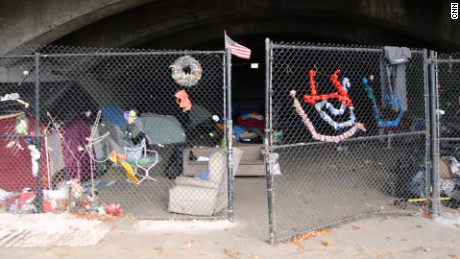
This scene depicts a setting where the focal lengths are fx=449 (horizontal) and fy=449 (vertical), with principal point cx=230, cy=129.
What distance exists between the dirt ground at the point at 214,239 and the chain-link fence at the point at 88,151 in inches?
16.5

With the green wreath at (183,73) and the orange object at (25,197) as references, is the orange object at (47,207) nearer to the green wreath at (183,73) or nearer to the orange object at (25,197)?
the orange object at (25,197)

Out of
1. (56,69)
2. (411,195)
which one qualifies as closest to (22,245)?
(411,195)

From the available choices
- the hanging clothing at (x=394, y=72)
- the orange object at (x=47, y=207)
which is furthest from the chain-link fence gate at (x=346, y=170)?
the orange object at (x=47, y=207)

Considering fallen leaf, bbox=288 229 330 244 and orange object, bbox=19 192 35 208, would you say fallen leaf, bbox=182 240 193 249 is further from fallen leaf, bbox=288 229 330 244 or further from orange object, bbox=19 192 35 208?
orange object, bbox=19 192 35 208

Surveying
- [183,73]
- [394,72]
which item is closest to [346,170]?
[394,72]

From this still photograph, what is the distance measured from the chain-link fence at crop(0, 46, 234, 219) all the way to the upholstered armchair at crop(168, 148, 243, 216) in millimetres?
14

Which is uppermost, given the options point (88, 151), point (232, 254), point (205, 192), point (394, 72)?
point (394, 72)

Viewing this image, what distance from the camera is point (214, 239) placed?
5367 millimetres

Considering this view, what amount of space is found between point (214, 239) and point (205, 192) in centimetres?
87

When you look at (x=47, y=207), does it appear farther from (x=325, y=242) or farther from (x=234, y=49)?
(x=325, y=242)

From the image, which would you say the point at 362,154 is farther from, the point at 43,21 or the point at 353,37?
the point at 43,21

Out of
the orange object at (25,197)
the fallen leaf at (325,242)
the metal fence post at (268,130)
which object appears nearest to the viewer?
the metal fence post at (268,130)

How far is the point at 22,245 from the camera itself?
5223 mm

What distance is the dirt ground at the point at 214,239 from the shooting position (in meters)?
4.93
